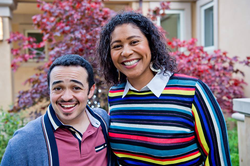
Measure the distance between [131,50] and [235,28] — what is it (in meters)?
4.30

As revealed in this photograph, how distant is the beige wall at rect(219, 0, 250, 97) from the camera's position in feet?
16.9

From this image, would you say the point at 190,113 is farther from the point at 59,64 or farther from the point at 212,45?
the point at 212,45

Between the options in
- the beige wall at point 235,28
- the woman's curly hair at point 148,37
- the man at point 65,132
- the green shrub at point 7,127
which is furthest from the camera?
the beige wall at point 235,28

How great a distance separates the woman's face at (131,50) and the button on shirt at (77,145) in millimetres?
548

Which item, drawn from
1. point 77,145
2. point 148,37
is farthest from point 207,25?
point 77,145

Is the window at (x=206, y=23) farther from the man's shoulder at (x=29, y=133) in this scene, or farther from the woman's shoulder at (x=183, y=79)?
the man's shoulder at (x=29, y=133)

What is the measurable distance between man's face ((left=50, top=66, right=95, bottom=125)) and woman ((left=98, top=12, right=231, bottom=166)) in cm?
36

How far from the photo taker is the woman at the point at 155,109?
5.94 feet

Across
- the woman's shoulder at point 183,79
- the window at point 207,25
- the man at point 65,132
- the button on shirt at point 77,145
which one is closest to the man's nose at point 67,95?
the man at point 65,132

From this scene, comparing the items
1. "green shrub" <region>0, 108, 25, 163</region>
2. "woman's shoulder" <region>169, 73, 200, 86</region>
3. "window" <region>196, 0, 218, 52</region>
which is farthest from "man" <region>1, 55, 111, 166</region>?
"window" <region>196, 0, 218, 52</region>

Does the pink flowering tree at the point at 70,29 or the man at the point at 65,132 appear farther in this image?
the pink flowering tree at the point at 70,29

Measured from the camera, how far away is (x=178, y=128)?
184cm

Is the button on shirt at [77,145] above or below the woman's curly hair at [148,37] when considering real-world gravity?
below

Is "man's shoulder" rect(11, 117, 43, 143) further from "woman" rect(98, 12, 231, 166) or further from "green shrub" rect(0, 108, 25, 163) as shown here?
"green shrub" rect(0, 108, 25, 163)
